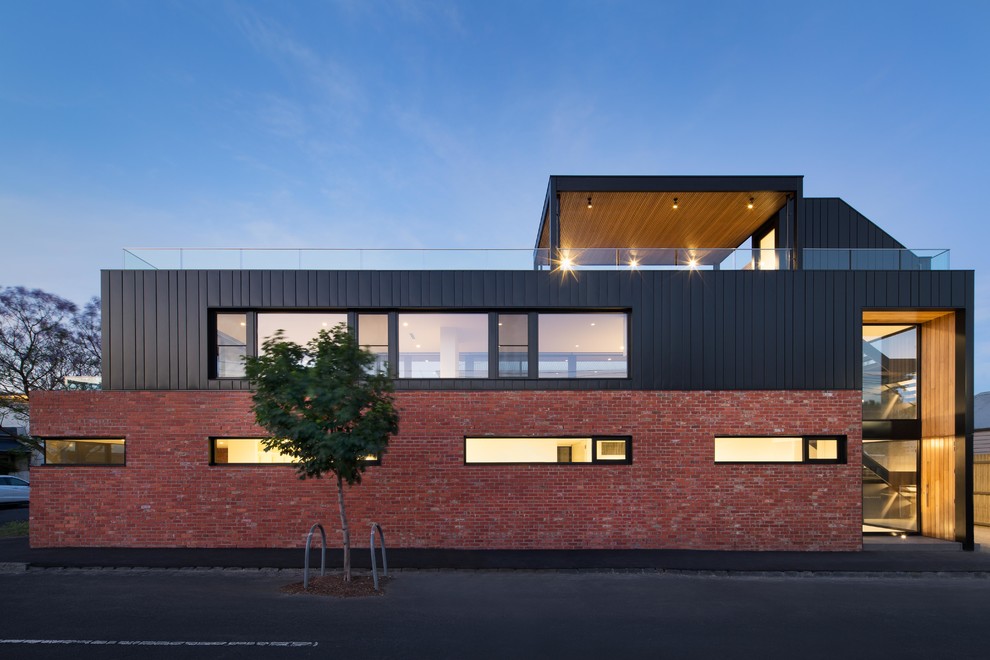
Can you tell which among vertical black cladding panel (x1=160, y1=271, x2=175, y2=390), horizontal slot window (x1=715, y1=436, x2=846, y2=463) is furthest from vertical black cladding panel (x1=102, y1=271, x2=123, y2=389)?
horizontal slot window (x1=715, y1=436, x2=846, y2=463)

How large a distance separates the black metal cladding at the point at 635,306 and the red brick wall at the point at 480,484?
40 cm

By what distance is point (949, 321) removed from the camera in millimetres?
12977

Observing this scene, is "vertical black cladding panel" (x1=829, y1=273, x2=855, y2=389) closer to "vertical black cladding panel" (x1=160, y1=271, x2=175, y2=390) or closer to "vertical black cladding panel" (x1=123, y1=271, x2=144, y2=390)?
"vertical black cladding panel" (x1=160, y1=271, x2=175, y2=390)

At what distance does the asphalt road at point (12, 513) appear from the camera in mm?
18531

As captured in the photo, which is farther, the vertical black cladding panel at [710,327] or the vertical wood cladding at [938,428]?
the vertical wood cladding at [938,428]

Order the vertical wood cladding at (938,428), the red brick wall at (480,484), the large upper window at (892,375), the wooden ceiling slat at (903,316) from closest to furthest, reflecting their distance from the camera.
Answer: the red brick wall at (480,484)
the vertical wood cladding at (938,428)
the wooden ceiling slat at (903,316)
the large upper window at (892,375)

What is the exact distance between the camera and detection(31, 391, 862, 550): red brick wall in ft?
39.5

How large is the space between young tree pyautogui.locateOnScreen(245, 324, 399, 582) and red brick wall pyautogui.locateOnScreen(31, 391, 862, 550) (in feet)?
8.60

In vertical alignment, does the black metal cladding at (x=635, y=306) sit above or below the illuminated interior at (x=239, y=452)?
above

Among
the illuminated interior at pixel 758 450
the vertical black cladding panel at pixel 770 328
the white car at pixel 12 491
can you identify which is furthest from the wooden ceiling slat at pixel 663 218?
the white car at pixel 12 491

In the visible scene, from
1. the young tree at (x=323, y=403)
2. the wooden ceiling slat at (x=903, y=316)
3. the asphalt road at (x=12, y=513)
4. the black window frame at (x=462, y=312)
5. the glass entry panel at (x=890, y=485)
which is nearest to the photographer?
the young tree at (x=323, y=403)

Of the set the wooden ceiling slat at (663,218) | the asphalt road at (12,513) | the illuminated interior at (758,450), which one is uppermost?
the wooden ceiling slat at (663,218)

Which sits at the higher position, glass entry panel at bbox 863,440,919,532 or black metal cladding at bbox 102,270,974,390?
black metal cladding at bbox 102,270,974,390

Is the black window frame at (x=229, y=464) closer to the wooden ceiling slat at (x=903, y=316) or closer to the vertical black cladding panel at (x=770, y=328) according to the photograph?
the vertical black cladding panel at (x=770, y=328)
